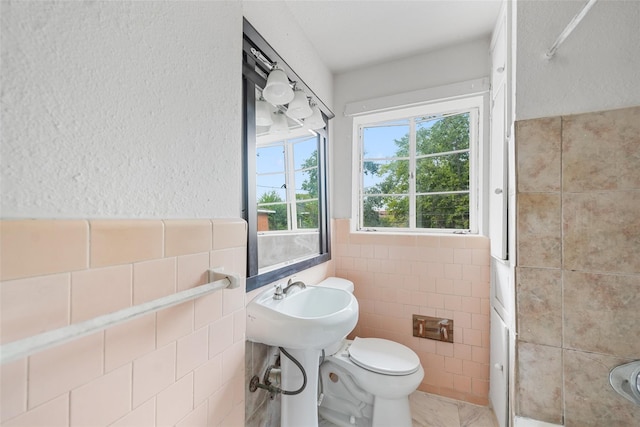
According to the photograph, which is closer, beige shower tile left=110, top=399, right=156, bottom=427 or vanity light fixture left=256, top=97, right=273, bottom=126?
beige shower tile left=110, top=399, right=156, bottom=427

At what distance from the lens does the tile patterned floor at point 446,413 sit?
1.42 m

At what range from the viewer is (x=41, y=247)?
1.22 ft

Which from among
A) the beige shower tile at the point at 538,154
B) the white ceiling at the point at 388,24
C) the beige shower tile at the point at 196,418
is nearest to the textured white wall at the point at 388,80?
the white ceiling at the point at 388,24

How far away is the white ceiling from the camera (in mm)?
1346

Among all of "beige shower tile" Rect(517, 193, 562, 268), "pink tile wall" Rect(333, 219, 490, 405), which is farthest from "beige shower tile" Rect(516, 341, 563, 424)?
"pink tile wall" Rect(333, 219, 490, 405)

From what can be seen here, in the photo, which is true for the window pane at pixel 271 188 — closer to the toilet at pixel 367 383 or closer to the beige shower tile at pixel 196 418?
the beige shower tile at pixel 196 418

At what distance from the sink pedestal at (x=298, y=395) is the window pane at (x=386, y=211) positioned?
1.16m

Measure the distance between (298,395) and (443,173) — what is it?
1.67m

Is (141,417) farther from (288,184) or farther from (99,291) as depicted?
(288,184)

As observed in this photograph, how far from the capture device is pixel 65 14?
416 millimetres

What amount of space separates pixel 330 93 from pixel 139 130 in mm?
1681

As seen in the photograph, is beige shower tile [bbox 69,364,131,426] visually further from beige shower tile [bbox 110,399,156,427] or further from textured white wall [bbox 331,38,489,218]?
textured white wall [bbox 331,38,489,218]

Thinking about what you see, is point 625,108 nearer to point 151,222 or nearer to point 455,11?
point 455,11

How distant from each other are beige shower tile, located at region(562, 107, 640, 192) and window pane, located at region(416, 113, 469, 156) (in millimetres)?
818
